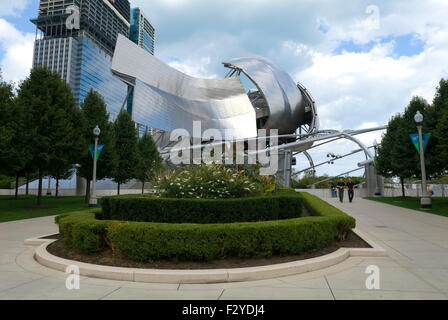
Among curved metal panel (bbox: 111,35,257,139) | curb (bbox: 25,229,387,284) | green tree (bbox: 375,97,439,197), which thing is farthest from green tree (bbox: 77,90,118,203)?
green tree (bbox: 375,97,439,197)

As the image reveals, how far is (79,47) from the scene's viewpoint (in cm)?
11875

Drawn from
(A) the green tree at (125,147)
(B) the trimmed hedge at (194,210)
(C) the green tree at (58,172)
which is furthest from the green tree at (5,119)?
(A) the green tree at (125,147)

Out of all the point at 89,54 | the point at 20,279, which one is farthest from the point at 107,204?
the point at 89,54

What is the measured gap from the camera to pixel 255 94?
184 ft

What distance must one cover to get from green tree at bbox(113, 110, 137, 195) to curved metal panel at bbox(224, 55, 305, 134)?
2679cm

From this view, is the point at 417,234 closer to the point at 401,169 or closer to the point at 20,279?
the point at 20,279

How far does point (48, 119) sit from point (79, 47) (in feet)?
395

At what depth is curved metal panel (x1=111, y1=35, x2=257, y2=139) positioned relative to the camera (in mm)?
42688

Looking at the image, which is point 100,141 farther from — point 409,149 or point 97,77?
point 97,77

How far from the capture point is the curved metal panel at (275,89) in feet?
158

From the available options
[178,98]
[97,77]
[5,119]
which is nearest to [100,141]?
[5,119]

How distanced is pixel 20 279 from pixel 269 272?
3543 millimetres
